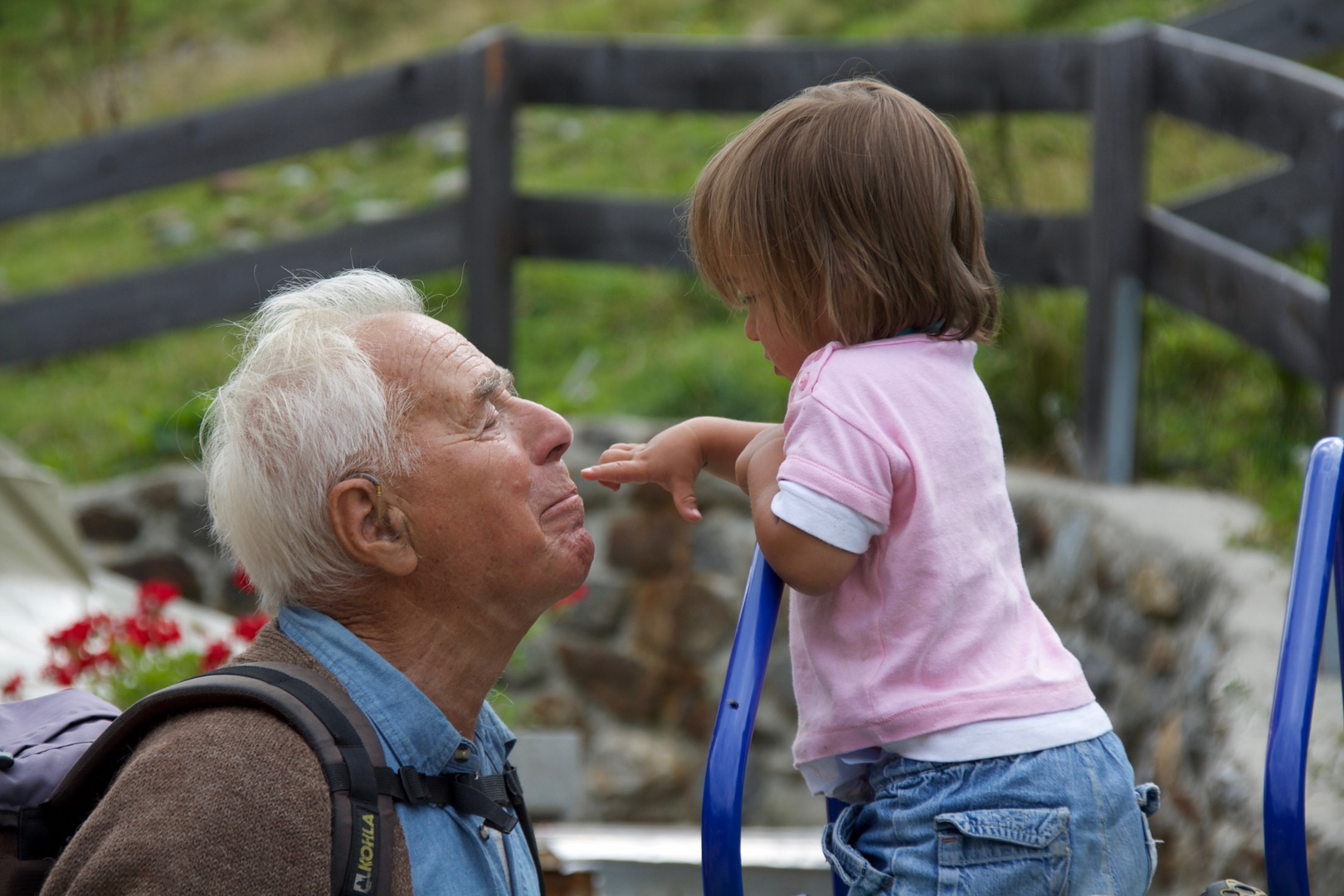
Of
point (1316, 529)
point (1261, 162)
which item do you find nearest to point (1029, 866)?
point (1316, 529)

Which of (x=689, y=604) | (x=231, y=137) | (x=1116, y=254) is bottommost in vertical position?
(x=689, y=604)

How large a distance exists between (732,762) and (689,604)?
11.2 feet

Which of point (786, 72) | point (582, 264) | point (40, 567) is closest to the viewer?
point (40, 567)

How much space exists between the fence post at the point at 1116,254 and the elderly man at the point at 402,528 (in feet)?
9.44

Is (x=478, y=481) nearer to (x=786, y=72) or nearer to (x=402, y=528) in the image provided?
(x=402, y=528)

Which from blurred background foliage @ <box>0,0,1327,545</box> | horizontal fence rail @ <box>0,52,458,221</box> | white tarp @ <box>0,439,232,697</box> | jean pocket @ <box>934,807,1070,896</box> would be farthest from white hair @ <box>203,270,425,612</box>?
horizontal fence rail @ <box>0,52,458,221</box>

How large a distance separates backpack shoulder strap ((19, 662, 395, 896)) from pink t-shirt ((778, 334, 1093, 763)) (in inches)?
21.5

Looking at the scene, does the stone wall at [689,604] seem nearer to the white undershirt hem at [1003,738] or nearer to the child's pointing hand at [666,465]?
the white undershirt hem at [1003,738]

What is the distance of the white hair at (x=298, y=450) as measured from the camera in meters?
1.59

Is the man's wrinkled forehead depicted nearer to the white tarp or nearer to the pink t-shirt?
the pink t-shirt

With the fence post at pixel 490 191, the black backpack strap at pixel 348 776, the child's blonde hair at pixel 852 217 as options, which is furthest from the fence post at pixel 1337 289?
the fence post at pixel 490 191

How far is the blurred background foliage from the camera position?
4574 mm

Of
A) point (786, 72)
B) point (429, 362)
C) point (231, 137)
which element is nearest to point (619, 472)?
point (429, 362)

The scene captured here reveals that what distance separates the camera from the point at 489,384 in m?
1.71
